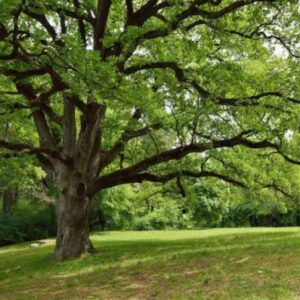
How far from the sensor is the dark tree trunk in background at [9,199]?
41078 millimetres

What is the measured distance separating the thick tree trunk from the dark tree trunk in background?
2589 centimetres

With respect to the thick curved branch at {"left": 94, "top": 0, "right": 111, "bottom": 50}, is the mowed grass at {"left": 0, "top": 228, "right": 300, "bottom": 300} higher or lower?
lower

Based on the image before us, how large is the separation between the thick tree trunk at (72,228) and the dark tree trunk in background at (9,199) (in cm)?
2589

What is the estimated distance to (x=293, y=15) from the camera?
574 inches

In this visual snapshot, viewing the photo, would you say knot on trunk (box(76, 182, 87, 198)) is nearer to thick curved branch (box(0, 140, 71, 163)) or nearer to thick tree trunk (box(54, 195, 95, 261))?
thick tree trunk (box(54, 195, 95, 261))

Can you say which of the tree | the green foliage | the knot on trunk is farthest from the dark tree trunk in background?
the knot on trunk

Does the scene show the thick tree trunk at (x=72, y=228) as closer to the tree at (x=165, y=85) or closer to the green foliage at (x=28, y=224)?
the tree at (x=165, y=85)

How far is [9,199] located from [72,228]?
27849 mm

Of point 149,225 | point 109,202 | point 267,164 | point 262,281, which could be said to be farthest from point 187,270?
point 149,225

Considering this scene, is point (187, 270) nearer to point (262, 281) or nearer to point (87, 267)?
point (262, 281)

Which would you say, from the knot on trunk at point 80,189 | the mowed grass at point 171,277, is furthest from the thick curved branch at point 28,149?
the mowed grass at point 171,277

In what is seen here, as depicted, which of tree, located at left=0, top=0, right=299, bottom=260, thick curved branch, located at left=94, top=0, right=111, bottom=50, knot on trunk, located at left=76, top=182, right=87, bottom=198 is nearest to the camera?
tree, located at left=0, top=0, right=299, bottom=260

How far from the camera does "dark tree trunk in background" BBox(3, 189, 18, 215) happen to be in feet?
135

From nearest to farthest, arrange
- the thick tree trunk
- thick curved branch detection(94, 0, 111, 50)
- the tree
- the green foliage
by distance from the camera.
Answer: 1. the tree
2. thick curved branch detection(94, 0, 111, 50)
3. the thick tree trunk
4. the green foliage
